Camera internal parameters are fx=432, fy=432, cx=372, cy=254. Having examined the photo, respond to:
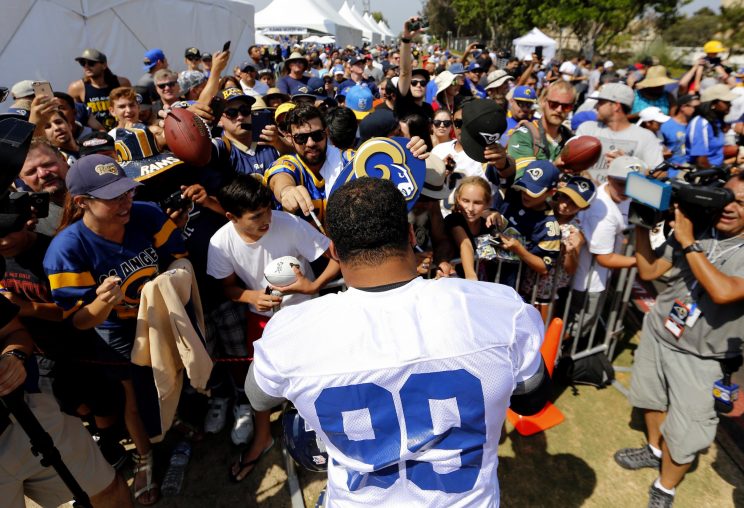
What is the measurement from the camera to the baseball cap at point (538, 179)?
344 centimetres

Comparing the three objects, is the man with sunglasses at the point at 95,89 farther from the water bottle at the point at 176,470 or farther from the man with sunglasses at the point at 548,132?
the man with sunglasses at the point at 548,132

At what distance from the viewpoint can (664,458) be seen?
3.18 metres

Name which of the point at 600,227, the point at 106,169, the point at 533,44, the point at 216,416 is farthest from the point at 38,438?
the point at 533,44

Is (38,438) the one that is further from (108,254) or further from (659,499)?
(659,499)

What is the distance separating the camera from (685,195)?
2629mm

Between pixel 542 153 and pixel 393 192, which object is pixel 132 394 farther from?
pixel 542 153

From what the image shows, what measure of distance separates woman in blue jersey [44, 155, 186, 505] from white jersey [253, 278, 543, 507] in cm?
155

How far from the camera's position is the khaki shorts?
229cm

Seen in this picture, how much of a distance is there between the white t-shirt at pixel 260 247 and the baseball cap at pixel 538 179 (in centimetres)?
167

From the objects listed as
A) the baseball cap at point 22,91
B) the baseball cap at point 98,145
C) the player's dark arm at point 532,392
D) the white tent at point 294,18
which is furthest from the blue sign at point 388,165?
the white tent at point 294,18

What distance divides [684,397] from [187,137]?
4.02 metres

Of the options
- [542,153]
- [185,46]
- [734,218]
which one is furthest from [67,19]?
[734,218]

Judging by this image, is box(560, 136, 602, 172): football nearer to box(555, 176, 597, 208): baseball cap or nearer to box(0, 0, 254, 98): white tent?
box(555, 176, 597, 208): baseball cap

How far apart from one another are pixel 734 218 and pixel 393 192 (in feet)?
7.65
